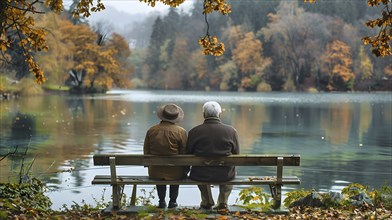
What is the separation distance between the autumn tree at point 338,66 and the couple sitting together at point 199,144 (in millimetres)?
77167

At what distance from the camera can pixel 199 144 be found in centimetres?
688

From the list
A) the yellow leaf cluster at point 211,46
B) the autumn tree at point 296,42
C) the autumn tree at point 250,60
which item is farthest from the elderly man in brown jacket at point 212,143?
the autumn tree at point 250,60

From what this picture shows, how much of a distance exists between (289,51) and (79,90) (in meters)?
32.3

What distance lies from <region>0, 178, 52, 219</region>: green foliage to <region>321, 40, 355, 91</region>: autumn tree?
76.8m

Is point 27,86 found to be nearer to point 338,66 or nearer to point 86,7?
A: point 338,66

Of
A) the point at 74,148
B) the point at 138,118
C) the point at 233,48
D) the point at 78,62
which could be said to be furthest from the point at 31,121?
the point at 233,48

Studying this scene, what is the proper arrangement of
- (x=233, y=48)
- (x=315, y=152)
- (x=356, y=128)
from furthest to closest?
(x=233, y=48) < (x=356, y=128) < (x=315, y=152)

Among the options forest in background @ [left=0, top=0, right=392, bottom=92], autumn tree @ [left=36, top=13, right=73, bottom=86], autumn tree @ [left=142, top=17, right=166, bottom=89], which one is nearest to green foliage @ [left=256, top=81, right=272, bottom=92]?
forest in background @ [left=0, top=0, right=392, bottom=92]

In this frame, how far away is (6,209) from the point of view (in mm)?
6352

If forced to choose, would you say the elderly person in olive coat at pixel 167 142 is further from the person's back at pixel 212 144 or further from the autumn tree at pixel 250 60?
the autumn tree at pixel 250 60

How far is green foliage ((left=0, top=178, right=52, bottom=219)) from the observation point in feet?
21.0

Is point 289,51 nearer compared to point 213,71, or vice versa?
point 289,51

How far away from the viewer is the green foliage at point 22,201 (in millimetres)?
6387

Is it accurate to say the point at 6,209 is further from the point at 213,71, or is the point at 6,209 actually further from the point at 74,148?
the point at 213,71
